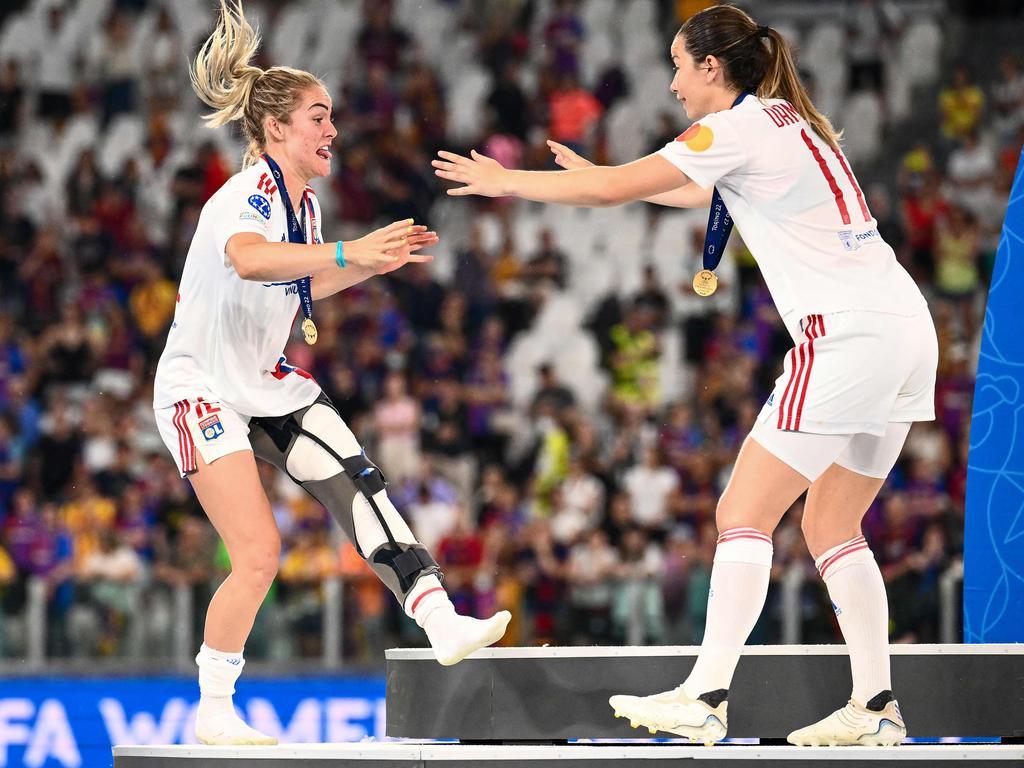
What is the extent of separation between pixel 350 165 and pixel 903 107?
4.96 metres

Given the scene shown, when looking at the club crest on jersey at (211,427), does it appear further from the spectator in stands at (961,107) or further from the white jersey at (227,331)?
the spectator in stands at (961,107)

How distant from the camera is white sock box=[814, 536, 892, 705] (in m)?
4.27

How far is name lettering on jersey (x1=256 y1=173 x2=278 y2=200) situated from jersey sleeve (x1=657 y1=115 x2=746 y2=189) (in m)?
1.30

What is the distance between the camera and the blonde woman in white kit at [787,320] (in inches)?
158

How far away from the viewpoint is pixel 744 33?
167 inches

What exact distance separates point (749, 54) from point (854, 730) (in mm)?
1922

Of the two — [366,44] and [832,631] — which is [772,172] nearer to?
[832,631]

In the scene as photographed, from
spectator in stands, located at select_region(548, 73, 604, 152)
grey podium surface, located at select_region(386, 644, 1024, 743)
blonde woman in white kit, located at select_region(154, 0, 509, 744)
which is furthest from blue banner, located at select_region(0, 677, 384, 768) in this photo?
spectator in stands, located at select_region(548, 73, 604, 152)

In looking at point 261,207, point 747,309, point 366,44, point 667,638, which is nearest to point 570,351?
point 747,309

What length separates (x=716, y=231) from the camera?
4414mm

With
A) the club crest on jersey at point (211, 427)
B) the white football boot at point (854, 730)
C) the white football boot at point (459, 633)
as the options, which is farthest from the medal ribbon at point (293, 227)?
the white football boot at point (854, 730)

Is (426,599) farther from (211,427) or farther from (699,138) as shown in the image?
(699,138)

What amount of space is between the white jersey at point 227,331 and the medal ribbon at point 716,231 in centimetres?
133

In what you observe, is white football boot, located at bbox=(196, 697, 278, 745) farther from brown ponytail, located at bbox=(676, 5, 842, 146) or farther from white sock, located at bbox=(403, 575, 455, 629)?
brown ponytail, located at bbox=(676, 5, 842, 146)
